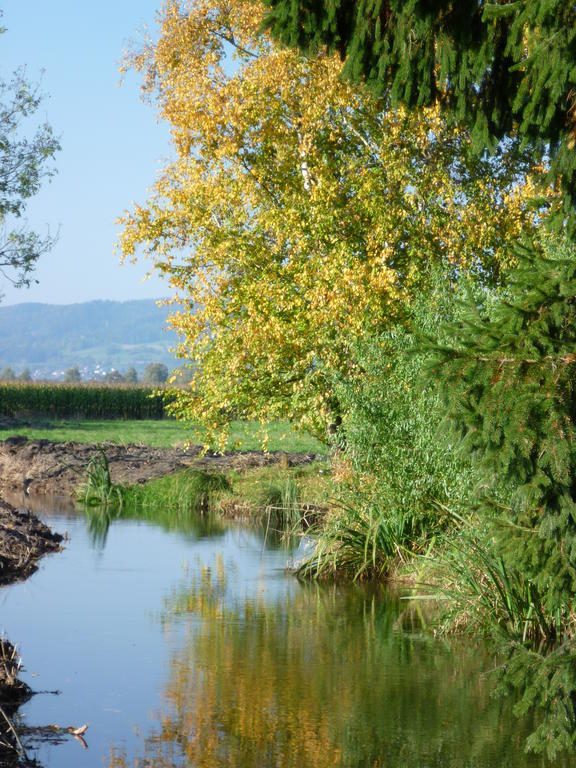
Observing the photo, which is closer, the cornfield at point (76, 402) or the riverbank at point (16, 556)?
the riverbank at point (16, 556)

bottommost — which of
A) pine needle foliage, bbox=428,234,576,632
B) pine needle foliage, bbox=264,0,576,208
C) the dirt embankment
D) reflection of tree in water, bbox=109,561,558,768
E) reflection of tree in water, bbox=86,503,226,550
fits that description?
reflection of tree in water, bbox=109,561,558,768

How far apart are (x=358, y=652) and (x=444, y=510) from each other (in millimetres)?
3449

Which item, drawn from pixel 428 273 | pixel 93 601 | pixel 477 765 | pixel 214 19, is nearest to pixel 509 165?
pixel 428 273

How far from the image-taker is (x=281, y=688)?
9.66 m

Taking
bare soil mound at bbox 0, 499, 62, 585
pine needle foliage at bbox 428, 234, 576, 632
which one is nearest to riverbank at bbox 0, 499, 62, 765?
bare soil mound at bbox 0, 499, 62, 585

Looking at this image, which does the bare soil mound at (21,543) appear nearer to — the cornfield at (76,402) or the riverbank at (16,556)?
the riverbank at (16,556)

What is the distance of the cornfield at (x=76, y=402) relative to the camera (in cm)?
6881

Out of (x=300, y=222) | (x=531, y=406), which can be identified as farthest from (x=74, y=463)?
(x=531, y=406)

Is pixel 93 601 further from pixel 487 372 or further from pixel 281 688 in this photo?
pixel 487 372

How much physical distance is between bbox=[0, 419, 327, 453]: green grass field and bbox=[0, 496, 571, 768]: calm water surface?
2287 cm

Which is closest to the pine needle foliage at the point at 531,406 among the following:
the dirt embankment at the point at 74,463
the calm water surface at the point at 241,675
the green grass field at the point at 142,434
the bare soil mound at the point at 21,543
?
the calm water surface at the point at 241,675

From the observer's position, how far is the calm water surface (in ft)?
26.2

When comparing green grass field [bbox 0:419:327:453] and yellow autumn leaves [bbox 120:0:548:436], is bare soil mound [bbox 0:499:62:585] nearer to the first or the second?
yellow autumn leaves [bbox 120:0:548:436]

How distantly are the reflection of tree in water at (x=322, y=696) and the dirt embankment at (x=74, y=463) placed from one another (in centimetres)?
1414
